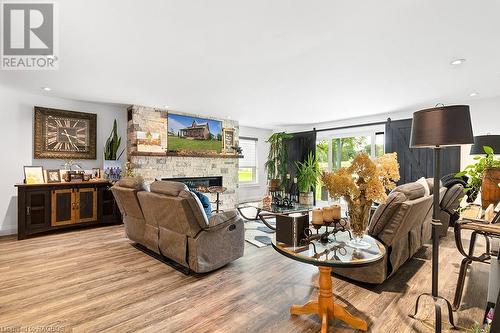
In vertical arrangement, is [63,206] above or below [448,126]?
below

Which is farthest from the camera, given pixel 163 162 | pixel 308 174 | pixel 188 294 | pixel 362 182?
pixel 308 174

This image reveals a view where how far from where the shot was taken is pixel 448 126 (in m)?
1.85

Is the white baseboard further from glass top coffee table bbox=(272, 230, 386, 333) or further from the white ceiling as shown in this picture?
glass top coffee table bbox=(272, 230, 386, 333)

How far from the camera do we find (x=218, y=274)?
2.86m

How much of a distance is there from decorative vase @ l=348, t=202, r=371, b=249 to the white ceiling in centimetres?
168

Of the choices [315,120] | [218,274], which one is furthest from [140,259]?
[315,120]

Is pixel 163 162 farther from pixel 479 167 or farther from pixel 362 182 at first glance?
pixel 479 167

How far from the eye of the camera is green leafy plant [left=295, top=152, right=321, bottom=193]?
7.44 meters

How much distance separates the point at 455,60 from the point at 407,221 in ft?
7.14

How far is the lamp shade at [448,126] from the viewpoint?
1830mm

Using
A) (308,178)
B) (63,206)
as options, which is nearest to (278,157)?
(308,178)

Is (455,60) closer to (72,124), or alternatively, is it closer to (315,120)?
(315,120)

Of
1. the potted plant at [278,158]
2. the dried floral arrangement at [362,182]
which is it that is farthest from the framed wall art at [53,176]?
the potted plant at [278,158]

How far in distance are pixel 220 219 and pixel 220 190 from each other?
2672 mm
